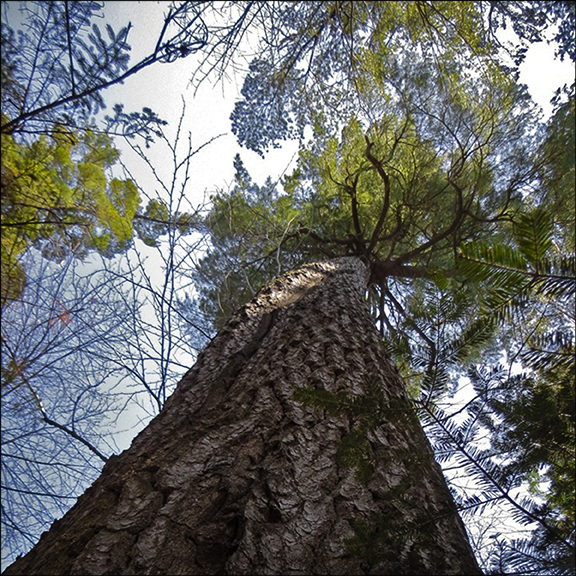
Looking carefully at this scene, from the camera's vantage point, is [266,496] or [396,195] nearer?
[266,496]

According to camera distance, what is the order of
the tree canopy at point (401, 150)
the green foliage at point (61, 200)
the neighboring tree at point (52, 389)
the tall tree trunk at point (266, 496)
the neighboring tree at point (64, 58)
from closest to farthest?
the tall tree trunk at point (266, 496) → the neighboring tree at point (64, 58) → the green foliage at point (61, 200) → the neighboring tree at point (52, 389) → the tree canopy at point (401, 150)

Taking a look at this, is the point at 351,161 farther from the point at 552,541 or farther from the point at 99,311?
the point at 552,541

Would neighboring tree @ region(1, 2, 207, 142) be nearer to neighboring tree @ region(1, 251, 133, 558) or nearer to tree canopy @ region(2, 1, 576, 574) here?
tree canopy @ region(2, 1, 576, 574)

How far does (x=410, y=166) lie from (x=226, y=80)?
8.92 feet

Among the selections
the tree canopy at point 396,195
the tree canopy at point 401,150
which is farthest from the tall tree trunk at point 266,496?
the tree canopy at point 401,150

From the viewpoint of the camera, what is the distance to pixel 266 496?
87cm

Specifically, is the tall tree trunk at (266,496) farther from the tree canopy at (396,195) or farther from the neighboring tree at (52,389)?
the neighboring tree at (52,389)

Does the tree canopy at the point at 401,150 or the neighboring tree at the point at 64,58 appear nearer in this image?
the neighboring tree at the point at 64,58

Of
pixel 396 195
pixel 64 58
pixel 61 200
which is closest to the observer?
pixel 64 58

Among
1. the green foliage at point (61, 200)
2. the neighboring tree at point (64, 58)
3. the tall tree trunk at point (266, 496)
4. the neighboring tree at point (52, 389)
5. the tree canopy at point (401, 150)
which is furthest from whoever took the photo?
the tree canopy at point (401, 150)

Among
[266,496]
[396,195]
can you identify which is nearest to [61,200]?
[266,496]

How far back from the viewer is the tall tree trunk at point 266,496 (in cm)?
72

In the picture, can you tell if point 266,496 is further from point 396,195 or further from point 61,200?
point 396,195

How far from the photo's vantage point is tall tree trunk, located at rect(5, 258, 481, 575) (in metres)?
0.72
